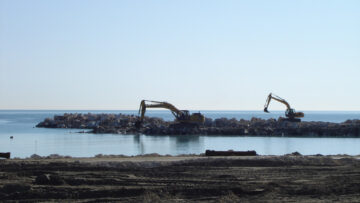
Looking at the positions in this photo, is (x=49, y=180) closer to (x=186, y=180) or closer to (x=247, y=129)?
(x=186, y=180)

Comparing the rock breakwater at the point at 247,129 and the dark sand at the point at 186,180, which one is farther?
the rock breakwater at the point at 247,129

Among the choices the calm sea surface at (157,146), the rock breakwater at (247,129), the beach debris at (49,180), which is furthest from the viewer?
the rock breakwater at (247,129)

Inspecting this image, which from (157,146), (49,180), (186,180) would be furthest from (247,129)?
(49,180)

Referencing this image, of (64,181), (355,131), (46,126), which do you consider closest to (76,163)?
(64,181)

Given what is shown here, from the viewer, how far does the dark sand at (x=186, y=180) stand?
523 inches

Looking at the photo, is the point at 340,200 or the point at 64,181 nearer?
the point at 340,200

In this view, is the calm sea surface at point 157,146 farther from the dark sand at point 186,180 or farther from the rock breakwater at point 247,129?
the dark sand at point 186,180

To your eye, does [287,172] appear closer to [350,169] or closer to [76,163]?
[350,169]

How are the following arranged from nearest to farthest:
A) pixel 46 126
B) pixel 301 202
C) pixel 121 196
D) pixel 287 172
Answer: pixel 301 202 → pixel 121 196 → pixel 287 172 → pixel 46 126

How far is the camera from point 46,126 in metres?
67.2

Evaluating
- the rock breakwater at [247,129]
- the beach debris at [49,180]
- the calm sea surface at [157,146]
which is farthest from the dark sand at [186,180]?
the rock breakwater at [247,129]

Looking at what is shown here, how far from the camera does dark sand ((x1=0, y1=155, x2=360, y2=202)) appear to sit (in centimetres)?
1329

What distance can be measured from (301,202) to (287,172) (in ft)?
15.8

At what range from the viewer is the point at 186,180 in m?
15.5
